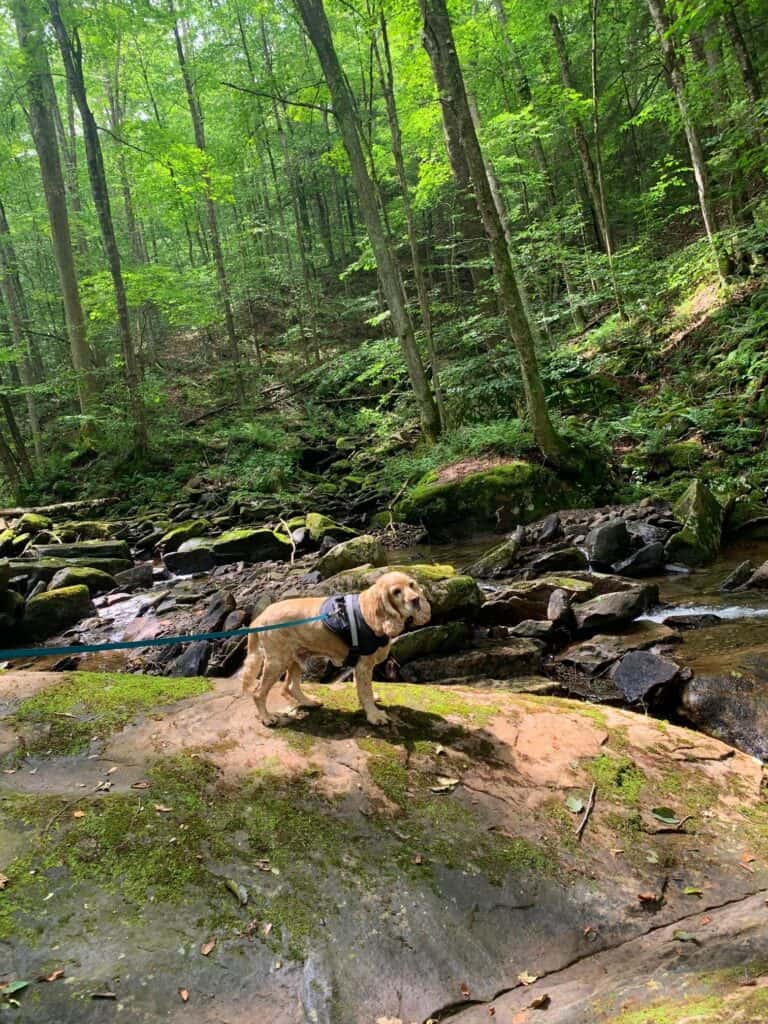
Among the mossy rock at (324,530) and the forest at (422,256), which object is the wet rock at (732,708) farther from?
the mossy rock at (324,530)

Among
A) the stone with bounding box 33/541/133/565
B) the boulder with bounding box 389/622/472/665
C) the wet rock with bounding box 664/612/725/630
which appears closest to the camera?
the boulder with bounding box 389/622/472/665

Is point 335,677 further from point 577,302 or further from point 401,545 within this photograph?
point 577,302

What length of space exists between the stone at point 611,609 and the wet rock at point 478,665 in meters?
1.06

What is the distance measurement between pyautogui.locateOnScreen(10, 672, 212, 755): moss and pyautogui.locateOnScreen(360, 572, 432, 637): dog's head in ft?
5.90

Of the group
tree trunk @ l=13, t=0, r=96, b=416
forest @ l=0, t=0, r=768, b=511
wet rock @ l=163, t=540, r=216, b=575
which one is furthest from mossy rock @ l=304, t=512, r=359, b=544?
tree trunk @ l=13, t=0, r=96, b=416

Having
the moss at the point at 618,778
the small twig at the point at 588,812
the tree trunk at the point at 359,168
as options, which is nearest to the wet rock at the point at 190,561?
the tree trunk at the point at 359,168

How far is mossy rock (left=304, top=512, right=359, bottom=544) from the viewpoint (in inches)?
501

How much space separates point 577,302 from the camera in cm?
1925

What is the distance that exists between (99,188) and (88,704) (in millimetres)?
18912

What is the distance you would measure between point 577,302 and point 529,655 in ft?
53.0

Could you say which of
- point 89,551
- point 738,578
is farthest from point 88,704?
point 89,551

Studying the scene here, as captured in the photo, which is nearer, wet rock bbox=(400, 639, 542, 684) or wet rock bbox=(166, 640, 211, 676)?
wet rock bbox=(400, 639, 542, 684)

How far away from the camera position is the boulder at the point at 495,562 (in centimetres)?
962

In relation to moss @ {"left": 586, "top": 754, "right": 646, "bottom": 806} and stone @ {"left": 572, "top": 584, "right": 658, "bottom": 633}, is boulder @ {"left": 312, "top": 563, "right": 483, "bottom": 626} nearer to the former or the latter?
stone @ {"left": 572, "top": 584, "right": 658, "bottom": 633}
